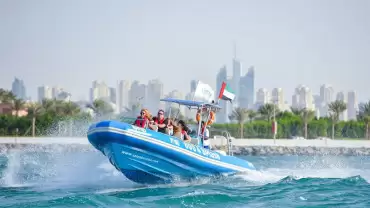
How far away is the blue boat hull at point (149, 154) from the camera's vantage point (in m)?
19.3

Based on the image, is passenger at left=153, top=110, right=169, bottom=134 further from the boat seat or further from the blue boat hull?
the boat seat

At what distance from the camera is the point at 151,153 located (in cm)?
1989

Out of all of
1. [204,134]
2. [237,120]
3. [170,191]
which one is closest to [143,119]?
[170,191]

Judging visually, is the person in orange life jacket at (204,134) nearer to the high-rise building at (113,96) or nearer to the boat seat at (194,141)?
the boat seat at (194,141)

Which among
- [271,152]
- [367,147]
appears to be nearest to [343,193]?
[271,152]

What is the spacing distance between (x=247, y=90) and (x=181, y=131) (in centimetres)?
15556

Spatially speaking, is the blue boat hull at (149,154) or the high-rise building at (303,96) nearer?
the blue boat hull at (149,154)

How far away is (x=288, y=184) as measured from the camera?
21.5 meters

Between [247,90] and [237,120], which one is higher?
[247,90]

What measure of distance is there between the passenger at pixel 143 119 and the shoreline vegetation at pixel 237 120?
37956 mm

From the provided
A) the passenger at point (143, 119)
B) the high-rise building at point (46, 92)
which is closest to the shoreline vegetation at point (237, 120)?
the passenger at point (143, 119)

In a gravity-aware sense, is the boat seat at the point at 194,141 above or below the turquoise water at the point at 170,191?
above

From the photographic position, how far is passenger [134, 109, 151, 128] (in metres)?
20.1

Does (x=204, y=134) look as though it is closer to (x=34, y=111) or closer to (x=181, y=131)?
(x=181, y=131)
